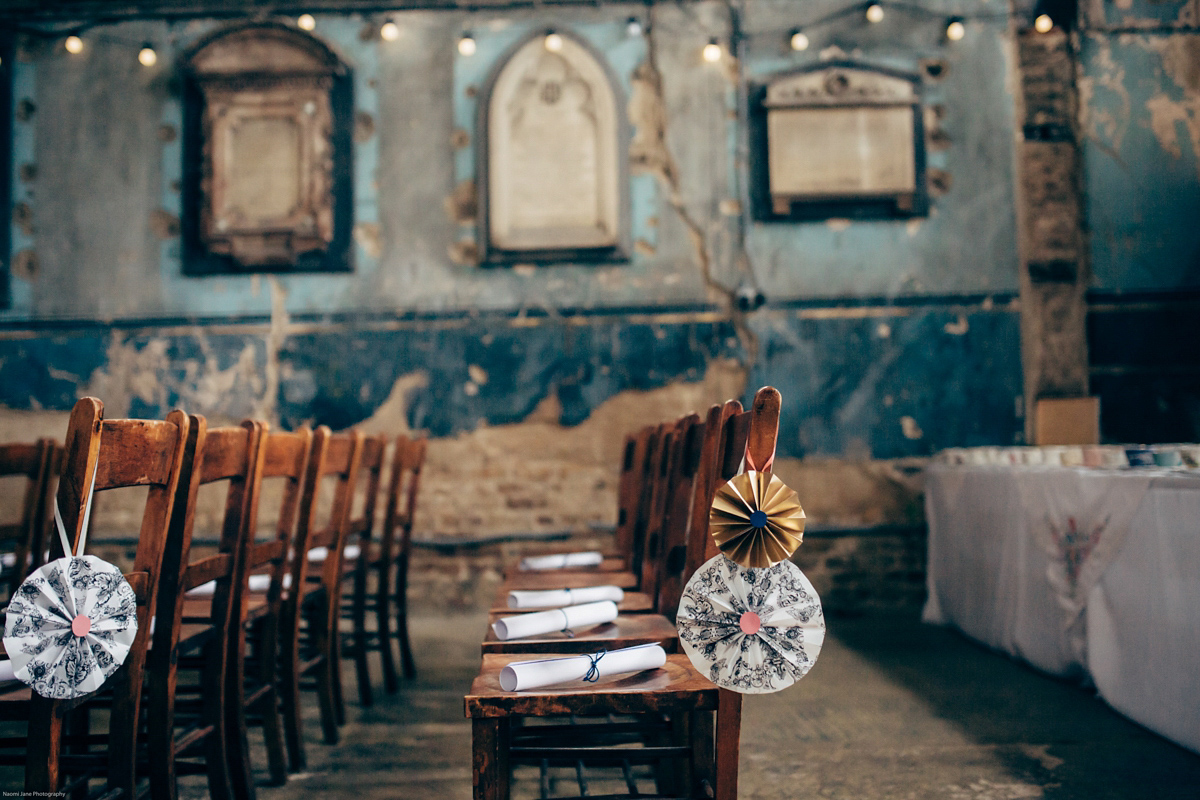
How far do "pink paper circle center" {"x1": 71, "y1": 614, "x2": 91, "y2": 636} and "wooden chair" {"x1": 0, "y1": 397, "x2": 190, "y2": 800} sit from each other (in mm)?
108

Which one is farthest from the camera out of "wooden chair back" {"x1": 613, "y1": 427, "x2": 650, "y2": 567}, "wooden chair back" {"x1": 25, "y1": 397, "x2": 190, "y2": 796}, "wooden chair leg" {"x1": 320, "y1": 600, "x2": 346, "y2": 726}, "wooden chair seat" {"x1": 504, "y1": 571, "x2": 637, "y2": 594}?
"wooden chair back" {"x1": 613, "y1": 427, "x2": 650, "y2": 567}

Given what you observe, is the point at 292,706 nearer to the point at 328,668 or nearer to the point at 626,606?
the point at 328,668

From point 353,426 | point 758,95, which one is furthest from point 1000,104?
point 353,426

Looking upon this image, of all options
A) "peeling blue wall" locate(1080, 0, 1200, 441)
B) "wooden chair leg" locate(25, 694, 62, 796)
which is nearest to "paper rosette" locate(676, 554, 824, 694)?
"wooden chair leg" locate(25, 694, 62, 796)

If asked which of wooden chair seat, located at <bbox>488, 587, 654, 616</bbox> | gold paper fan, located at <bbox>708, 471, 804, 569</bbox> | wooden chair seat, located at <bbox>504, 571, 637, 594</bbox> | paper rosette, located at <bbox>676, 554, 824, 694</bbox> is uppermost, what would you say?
gold paper fan, located at <bbox>708, 471, 804, 569</bbox>

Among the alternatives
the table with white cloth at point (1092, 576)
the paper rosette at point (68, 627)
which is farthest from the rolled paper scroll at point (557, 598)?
the table with white cloth at point (1092, 576)

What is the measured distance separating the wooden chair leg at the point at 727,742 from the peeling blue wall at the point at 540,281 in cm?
301

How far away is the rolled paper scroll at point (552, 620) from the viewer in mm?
1412

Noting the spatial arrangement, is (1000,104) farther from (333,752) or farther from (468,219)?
(333,752)

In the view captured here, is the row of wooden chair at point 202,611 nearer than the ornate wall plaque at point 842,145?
Yes

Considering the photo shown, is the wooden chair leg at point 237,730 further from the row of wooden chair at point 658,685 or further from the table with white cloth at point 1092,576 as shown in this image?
the table with white cloth at point 1092,576

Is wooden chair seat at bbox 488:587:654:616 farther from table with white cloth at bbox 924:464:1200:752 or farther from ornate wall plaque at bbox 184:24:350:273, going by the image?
ornate wall plaque at bbox 184:24:350:273

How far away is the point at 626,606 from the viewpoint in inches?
72.1

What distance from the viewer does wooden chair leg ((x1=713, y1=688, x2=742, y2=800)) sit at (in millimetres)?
1198
